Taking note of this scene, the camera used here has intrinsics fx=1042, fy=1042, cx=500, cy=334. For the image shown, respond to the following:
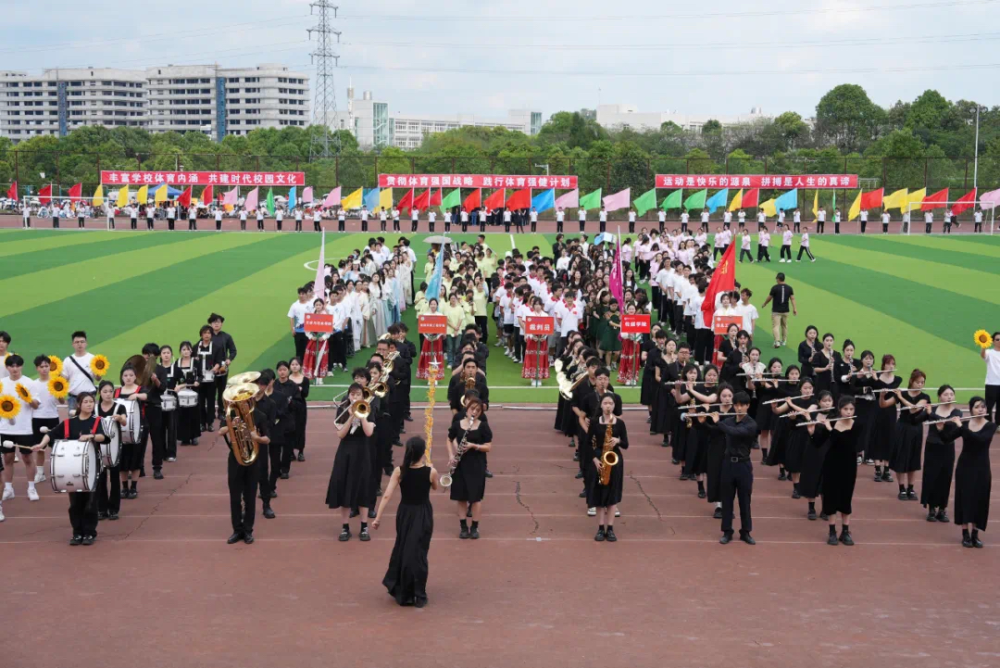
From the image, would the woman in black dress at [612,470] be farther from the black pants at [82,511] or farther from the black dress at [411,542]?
the black pants at [82,511]

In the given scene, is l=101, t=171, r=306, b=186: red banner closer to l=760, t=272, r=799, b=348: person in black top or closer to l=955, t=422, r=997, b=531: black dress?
l=760, t=272, r=799, b=348: person in black top

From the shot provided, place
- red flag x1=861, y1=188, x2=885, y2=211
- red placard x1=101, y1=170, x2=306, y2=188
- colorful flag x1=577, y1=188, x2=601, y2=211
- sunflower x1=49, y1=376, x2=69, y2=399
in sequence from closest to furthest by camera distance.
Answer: sunflower x1=49, y1=376, x2=69, y2=399, red flag x1=861, y1=188, x2=885, y2=211, colorful flag x1=577, y1=188, x2=601, y2=211, red placard x1=101, y1=170, x2=306, y2=188

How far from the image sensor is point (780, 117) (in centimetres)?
11506

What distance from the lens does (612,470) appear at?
11.2 meters

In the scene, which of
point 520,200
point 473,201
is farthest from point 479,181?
point 520,200

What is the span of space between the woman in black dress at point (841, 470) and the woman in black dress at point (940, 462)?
122 cm

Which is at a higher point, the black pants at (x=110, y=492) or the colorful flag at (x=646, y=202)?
the colorful flag at (x=646, y=202)

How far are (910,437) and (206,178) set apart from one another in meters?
57.3

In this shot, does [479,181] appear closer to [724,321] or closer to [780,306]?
[780,306]

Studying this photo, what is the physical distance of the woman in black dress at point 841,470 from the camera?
36.4ft

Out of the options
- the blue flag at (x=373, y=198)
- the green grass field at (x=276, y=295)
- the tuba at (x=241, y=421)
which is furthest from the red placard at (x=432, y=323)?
the blue flag at (x=373, y=198)

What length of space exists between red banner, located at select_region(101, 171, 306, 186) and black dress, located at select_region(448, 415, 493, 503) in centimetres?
5422

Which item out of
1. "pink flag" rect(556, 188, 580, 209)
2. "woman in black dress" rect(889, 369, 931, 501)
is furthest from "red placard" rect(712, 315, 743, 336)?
"pink flag" rect(556, 188, 580, 209)

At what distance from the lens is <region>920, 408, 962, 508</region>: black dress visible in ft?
38.4
